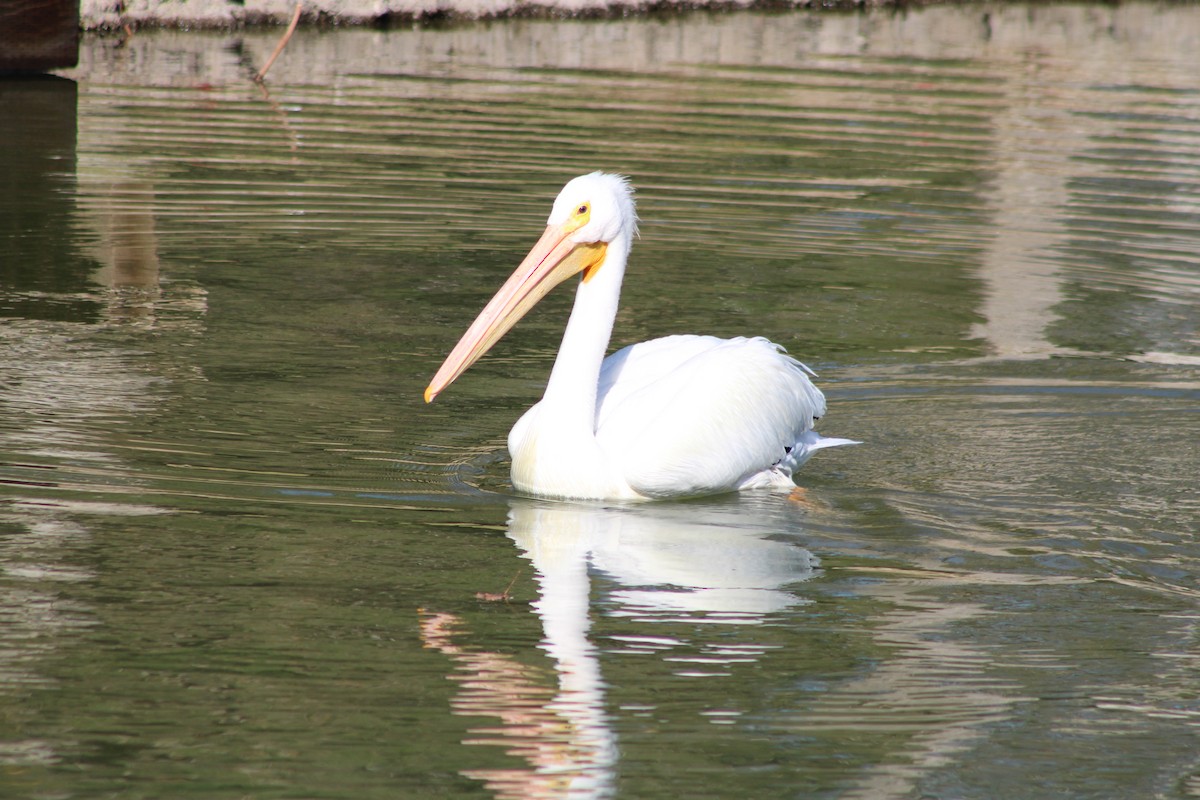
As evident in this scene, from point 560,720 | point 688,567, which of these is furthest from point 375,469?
point 560,720

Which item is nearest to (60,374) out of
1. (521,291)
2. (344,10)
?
(521,291)

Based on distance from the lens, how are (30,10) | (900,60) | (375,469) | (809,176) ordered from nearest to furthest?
(375,469) → (809,176) → (30,10) → (900,60)

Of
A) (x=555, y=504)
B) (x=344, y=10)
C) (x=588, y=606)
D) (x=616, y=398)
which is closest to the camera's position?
(x=588, y=606)

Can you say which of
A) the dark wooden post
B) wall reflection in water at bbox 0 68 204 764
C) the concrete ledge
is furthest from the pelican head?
the concrete ledge

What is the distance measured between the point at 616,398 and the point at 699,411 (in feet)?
1.04

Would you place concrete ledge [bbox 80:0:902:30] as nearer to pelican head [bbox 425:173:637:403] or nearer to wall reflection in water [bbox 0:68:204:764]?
wall reflection in water [bbox 0:68:204:764]

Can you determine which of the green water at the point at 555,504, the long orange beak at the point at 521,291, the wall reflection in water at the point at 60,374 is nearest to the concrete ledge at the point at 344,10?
the green water at the point at 555,504

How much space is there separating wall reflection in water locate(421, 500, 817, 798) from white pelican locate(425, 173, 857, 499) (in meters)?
0.11

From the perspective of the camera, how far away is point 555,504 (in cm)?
473

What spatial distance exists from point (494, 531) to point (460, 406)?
4.06 ft

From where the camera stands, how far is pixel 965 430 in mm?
5465

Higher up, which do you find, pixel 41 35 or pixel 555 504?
pixel 41 35

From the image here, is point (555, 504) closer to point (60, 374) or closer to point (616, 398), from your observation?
point (616, 398)

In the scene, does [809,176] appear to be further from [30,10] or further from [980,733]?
[980,733]
